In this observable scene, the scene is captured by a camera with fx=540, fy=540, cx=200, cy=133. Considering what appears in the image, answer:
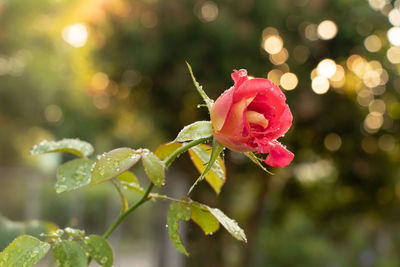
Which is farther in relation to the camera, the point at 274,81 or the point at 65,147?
Result: the point at 274,81

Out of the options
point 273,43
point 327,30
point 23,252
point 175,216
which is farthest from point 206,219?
point 327,30

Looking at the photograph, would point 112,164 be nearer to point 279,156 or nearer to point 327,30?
point 279,156

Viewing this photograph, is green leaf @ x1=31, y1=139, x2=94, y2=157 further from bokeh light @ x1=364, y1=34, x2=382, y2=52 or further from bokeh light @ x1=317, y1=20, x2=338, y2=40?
bokeh light @ x1=364, y1=34, x2=382, y2=52

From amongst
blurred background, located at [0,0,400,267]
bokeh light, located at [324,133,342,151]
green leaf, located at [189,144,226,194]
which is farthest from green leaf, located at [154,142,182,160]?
bokeh light, located at [324,133,342,151]

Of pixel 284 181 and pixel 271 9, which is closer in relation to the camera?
pixel 271 9

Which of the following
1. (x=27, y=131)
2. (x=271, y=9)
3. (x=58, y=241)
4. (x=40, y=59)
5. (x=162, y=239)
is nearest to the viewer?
(x=58, y=241)

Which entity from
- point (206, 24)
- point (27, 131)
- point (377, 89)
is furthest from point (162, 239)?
point (27, 131)

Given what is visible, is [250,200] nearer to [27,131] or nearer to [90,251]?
[27,131]

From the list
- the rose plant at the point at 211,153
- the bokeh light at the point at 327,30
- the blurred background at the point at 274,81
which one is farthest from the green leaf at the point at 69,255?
the bokeh light at the point at 327,30

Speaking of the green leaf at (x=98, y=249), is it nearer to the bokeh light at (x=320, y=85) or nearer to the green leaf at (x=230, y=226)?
the green leaf at (x=230, y=226)
